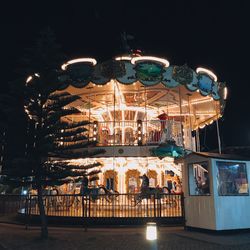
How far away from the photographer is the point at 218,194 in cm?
836

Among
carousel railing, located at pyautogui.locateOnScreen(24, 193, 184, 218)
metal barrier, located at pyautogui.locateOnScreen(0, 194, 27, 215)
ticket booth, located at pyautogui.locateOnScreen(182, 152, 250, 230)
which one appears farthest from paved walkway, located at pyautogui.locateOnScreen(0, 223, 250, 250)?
metal barrier, located at pyautogui.locateOnScreen(0, 194, 27, 215)

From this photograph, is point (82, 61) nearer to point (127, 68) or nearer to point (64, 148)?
point (127, 68)

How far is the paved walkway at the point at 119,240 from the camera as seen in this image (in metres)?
6.95

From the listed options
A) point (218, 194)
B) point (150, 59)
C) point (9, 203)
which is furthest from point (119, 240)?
point (9, 203)

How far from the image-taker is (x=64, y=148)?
9.61 meters

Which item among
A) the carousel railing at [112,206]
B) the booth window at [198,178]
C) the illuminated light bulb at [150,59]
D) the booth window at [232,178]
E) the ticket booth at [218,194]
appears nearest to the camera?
the ticket booth at [218,194]

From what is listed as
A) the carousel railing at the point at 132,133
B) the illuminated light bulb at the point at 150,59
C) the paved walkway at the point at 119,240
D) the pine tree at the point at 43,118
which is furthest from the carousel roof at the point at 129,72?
the paved walkway at the point at 119,240

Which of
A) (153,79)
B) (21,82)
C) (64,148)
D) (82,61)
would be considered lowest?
(64,148)

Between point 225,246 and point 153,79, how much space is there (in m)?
7.97

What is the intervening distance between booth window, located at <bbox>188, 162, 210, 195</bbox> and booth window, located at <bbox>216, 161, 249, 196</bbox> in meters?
0.40

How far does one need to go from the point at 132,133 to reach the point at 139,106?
291 centimetres

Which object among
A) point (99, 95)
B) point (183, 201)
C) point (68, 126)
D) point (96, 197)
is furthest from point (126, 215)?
point (99, 95)

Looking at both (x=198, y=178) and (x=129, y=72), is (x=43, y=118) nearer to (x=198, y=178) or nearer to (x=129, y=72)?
(x=129, y=72)

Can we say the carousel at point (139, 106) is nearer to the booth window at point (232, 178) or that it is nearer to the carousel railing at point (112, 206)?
the carousel railing at point (112, 206)
